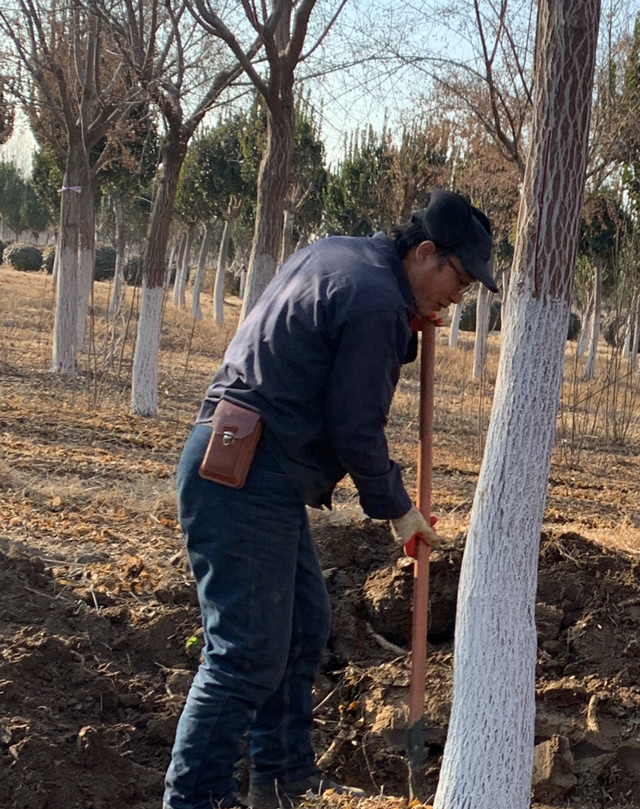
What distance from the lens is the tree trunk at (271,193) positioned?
7.04 metres

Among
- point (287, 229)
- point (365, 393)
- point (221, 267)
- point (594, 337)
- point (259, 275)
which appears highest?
point (287, 229)

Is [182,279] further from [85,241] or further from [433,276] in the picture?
[433,276]

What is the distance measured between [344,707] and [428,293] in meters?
1.64

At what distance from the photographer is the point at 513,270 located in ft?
7.61

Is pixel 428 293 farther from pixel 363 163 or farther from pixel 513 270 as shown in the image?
pixel 363 163

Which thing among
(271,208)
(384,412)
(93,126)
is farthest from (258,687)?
(93,126)

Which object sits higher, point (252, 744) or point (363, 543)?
point (363, 543)

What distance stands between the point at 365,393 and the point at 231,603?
0.69m

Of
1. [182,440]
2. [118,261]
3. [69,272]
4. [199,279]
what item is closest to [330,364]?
[182,440]

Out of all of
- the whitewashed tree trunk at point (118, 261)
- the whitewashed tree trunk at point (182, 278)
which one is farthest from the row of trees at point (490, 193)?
the whitewashed tree trunk at point (182, 278)

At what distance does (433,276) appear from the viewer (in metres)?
2.47

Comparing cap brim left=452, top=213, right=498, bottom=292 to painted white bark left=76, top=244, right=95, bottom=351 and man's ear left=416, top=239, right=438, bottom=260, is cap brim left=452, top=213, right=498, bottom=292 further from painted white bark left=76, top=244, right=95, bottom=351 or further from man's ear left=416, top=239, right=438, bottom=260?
painted white bark left=76, top=244, right=95, bottom=351

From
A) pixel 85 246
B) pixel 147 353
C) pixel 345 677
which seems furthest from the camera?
pixel 85 246

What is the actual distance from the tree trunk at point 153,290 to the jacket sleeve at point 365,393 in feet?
24.5
